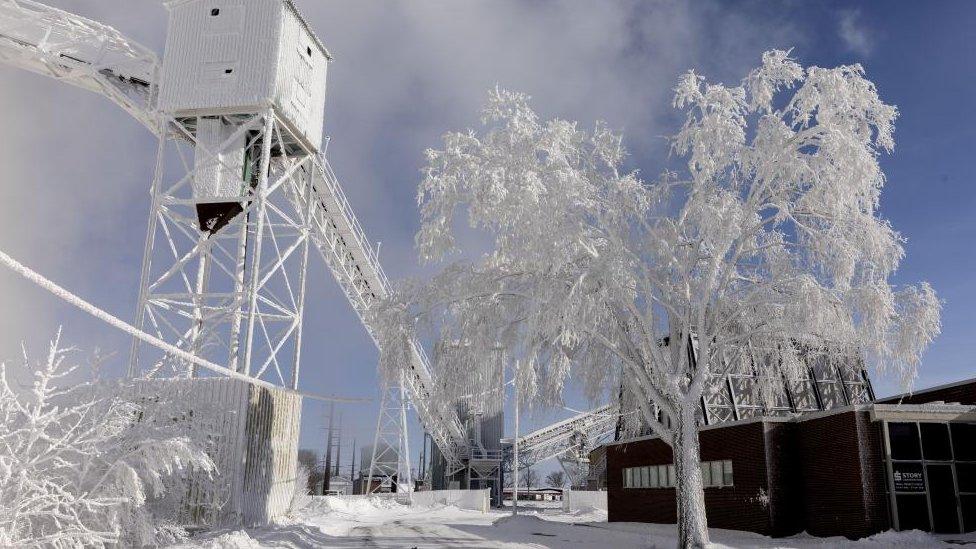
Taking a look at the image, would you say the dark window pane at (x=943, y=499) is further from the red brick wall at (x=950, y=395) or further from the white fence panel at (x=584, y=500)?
the white fence panel at (x=584, y=500)

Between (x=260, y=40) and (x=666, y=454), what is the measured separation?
20.8m

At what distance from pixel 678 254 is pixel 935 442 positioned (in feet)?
29.4

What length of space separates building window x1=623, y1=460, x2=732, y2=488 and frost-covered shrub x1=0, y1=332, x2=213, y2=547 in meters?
14.4

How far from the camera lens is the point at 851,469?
21312 mm

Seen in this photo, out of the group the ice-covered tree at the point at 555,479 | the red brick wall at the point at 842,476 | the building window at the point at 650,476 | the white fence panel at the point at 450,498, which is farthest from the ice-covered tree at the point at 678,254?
the ice-covered tree at the point at 555,479

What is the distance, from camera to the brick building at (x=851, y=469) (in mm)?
20875

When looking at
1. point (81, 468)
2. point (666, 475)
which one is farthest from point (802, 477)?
point (81, 468)

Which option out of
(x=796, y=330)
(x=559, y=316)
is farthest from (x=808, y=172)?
(x=559, y=316)

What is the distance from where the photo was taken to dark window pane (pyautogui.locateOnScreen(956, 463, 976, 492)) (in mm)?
21266

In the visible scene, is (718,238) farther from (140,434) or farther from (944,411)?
(140,434)

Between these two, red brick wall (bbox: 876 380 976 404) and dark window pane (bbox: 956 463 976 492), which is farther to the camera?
red brick wall (bbox: 876 380 976 404)

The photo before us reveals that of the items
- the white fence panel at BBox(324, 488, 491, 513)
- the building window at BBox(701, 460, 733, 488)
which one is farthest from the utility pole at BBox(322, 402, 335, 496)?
the building window at BBox(701, 460, 733, 488)

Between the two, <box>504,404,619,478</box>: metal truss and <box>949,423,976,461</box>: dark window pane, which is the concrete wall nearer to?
<box>949,423,976,461</box>: dark window pane

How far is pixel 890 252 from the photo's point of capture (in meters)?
17.7
